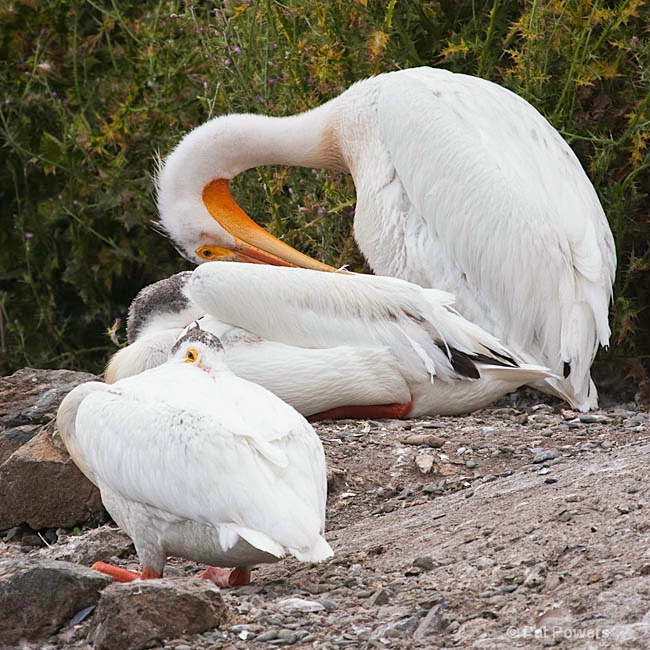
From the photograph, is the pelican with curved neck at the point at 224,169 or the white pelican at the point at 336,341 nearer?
the white pelican at the point at 336,341

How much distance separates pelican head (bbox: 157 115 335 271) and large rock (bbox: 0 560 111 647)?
11.1ft

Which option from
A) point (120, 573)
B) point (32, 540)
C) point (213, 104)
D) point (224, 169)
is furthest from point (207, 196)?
point (120, 573)

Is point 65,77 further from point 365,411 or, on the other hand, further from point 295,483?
point 295,483

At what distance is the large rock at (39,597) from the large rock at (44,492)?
4.79ft

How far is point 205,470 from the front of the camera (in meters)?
3.24

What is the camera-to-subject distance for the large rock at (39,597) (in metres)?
3.18

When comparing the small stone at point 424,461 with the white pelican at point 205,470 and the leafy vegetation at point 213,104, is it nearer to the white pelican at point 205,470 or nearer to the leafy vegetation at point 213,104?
the white pelican at point 205,470

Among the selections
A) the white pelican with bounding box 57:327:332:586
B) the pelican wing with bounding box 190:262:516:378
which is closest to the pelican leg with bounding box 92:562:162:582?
the white pelican with bounding box 57:327:332:586

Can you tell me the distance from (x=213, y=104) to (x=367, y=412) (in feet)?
7.91

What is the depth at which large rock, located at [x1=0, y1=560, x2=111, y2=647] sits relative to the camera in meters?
3.18

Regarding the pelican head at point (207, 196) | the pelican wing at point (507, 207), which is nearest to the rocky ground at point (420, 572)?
the pelican wing at point (507, 207)

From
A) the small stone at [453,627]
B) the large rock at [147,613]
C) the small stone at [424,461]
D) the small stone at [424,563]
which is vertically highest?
the large rock at [147,613]

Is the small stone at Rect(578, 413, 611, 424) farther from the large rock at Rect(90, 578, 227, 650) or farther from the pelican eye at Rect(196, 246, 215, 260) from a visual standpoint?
the large rock at Rect(90, 578, 227, 650)

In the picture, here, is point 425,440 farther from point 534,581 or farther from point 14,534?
point 534,581
